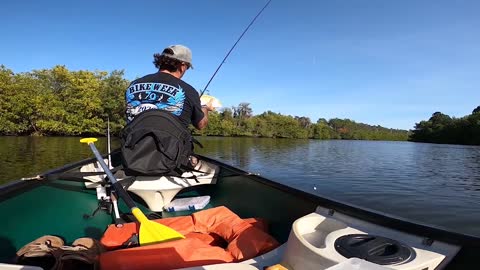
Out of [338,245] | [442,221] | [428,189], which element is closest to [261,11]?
[338,245]

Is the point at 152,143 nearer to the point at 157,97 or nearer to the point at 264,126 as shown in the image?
the point at 157,97

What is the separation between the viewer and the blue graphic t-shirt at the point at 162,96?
287cm

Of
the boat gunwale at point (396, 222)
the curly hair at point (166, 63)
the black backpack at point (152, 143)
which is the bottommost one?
A: the boat gunwale at point (396, 222)

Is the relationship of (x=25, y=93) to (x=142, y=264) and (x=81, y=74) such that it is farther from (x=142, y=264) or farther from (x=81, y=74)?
(x=142, y=264)

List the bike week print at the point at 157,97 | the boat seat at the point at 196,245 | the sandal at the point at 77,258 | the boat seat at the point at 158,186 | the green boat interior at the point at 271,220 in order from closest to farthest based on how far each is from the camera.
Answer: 1. the green boat interior at the point at 271,220
2. the boat seat at the point at 196,245
3. the sandal at the point at 77,258
4. the bike week print at the point at 157,97
5. the boat seat at the point at 158,186

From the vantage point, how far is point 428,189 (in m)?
12.3

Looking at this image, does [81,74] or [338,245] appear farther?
[81,74]

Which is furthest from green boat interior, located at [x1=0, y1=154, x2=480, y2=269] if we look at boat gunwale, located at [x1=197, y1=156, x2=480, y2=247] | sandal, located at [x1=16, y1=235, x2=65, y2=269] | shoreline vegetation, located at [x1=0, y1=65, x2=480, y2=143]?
shoreline vegetation, located at [x1=0, y1=65, x2=480, y2=143]

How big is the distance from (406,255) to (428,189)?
1279 cm

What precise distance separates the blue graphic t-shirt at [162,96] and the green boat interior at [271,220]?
A: 766 mm

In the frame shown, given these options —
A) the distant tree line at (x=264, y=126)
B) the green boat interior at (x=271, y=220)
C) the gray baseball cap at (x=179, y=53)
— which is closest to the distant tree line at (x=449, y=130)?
the distant tree line at (x=264, y=126)

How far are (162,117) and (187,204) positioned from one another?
3.30ft

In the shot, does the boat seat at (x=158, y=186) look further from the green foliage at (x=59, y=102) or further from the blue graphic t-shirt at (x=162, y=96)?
the green foliage at (x=59, y=102)

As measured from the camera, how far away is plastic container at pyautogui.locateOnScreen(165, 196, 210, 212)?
10.5ft
